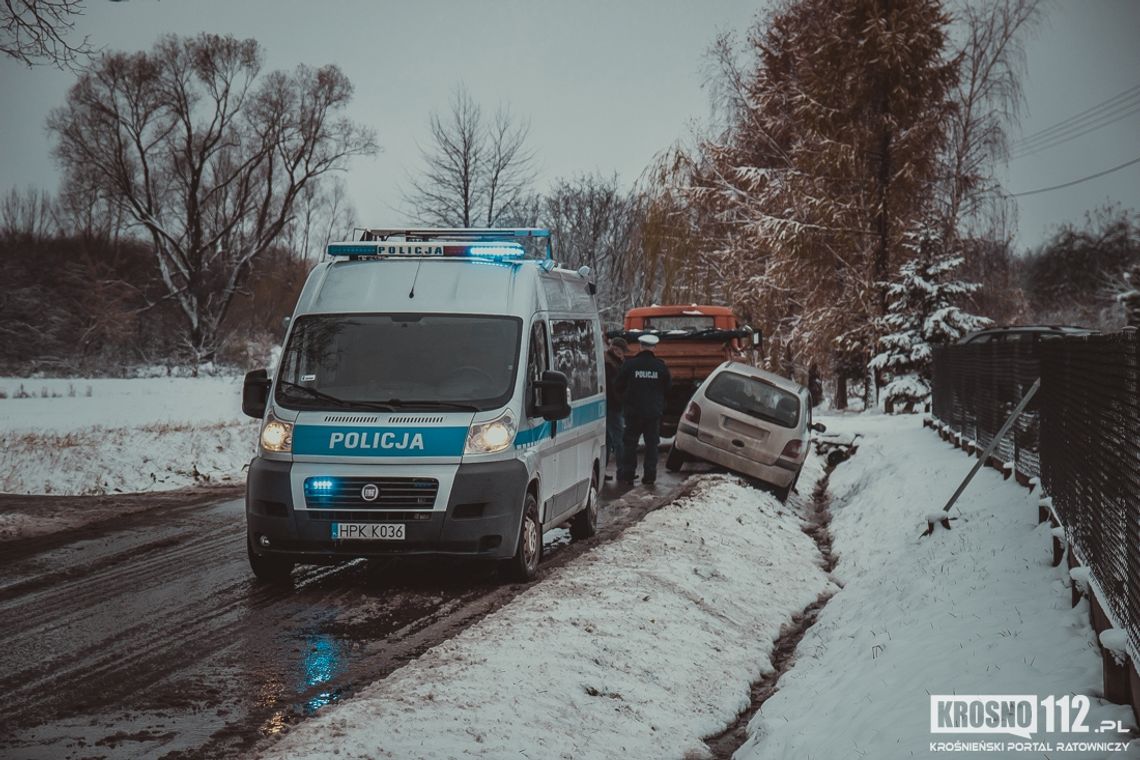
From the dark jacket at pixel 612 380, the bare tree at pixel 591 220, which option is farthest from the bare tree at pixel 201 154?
the dark jacket at pixel 612 380

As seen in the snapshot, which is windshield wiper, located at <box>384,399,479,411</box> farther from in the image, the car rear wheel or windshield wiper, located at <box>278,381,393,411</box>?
the car rear wheel

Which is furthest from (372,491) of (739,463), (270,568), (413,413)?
(739,463)

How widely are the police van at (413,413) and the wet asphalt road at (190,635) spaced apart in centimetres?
51

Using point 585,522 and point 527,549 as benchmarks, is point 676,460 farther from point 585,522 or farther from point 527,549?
point 527,549

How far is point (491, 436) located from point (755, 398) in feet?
25.6

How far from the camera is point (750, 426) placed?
615 inches

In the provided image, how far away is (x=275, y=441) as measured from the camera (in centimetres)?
874

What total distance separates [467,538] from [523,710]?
2956mm

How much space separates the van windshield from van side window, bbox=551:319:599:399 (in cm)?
120

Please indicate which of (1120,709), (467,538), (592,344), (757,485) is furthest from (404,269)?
(757,485)

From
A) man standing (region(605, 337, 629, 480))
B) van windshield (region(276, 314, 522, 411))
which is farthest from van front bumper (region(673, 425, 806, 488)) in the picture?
van windshield (region(276, 314, 522, 411))

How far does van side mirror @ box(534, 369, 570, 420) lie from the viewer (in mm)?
9148

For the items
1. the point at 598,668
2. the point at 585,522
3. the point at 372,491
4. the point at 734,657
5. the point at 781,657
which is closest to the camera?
the point at 598,668

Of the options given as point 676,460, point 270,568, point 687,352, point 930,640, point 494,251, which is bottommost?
point 270,568
